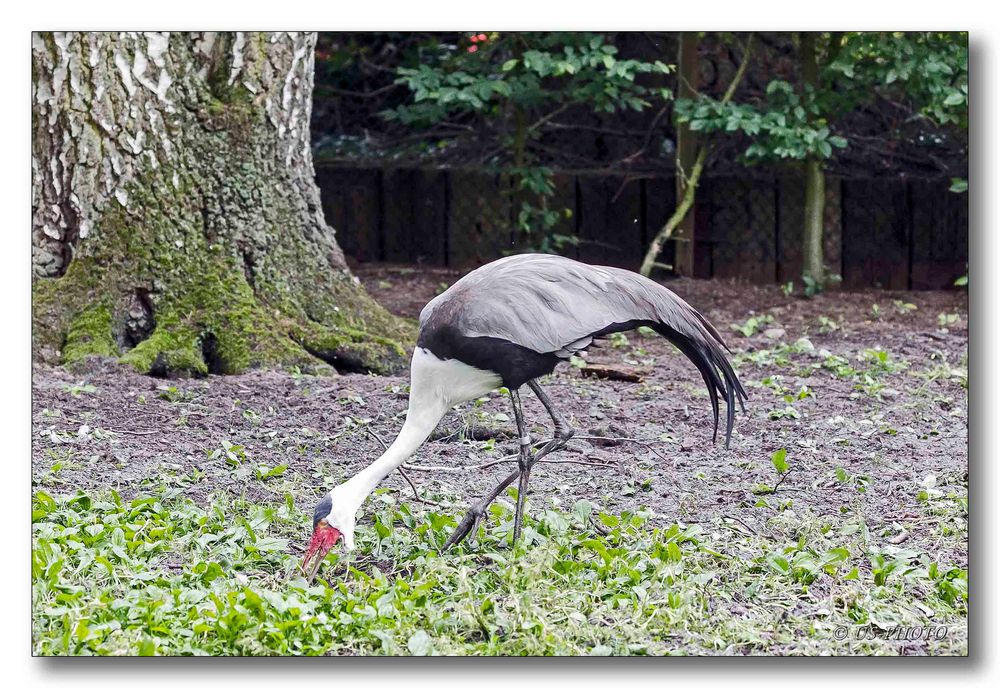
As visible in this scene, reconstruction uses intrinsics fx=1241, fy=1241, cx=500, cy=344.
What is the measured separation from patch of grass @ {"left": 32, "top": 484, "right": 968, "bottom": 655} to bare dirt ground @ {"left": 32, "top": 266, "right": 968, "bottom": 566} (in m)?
0.22

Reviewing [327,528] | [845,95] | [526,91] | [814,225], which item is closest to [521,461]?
[327,528]

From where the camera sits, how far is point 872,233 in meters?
6.58

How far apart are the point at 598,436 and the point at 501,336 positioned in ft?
3.86

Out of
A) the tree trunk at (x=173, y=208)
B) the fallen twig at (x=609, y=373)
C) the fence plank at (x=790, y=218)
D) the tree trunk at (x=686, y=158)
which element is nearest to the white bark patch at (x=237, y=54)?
the tree trunk at (x=173, y=208)

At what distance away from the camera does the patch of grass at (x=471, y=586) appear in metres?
2.85

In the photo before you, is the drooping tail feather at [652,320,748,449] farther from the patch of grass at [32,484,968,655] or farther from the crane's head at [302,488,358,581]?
the crane's head at [302,488,358,581]

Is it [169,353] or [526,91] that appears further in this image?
[526,91]

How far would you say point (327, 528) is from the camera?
3.09 m

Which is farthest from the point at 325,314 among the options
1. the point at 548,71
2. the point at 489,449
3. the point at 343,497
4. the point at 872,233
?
the point at 872,233

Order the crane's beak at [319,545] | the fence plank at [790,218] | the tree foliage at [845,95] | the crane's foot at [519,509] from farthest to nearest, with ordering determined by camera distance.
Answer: the fence plank at [790,218], the tree foliage at [845,95], the crane's foot at [519,509], the crane's beak at [319,545]

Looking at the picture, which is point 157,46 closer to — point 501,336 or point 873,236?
point 501,336

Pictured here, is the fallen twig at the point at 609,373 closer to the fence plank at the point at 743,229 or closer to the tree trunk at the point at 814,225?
the tree trunk at the point at 814,225

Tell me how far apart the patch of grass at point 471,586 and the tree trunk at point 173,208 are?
1.25 metres

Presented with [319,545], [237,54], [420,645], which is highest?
[237,54]
